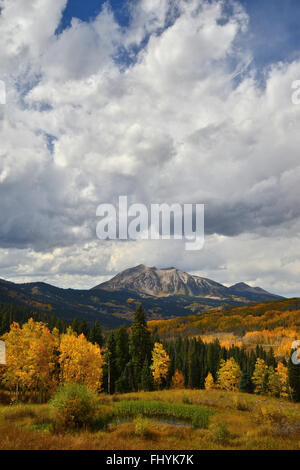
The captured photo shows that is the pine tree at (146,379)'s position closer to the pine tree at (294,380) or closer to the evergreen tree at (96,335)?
the evergreen tree at (96,335)

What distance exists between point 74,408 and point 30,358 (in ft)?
72.6

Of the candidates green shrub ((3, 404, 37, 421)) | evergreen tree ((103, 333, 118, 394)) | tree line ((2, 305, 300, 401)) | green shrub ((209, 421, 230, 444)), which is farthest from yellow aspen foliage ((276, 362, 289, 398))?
green shrub ((3, 404, 37, 421))

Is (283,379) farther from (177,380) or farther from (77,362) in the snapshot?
(77,362)

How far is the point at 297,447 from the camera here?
18312mm

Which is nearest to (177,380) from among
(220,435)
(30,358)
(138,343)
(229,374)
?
(229,374)

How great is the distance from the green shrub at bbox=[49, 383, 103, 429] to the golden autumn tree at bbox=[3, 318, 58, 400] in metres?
20.5

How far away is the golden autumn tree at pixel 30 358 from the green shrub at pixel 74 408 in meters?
20.5

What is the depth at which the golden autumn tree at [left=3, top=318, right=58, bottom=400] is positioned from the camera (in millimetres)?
39906

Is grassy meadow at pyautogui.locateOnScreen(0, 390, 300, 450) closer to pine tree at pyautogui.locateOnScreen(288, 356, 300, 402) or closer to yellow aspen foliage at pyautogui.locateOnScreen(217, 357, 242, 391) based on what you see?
yellow aspen foliage at pyautogui.locateOnScreen(217, 357, 242, 391)

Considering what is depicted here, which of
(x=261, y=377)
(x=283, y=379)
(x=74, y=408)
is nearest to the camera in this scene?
(x=74, y=408)

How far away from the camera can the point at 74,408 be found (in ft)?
72.8
